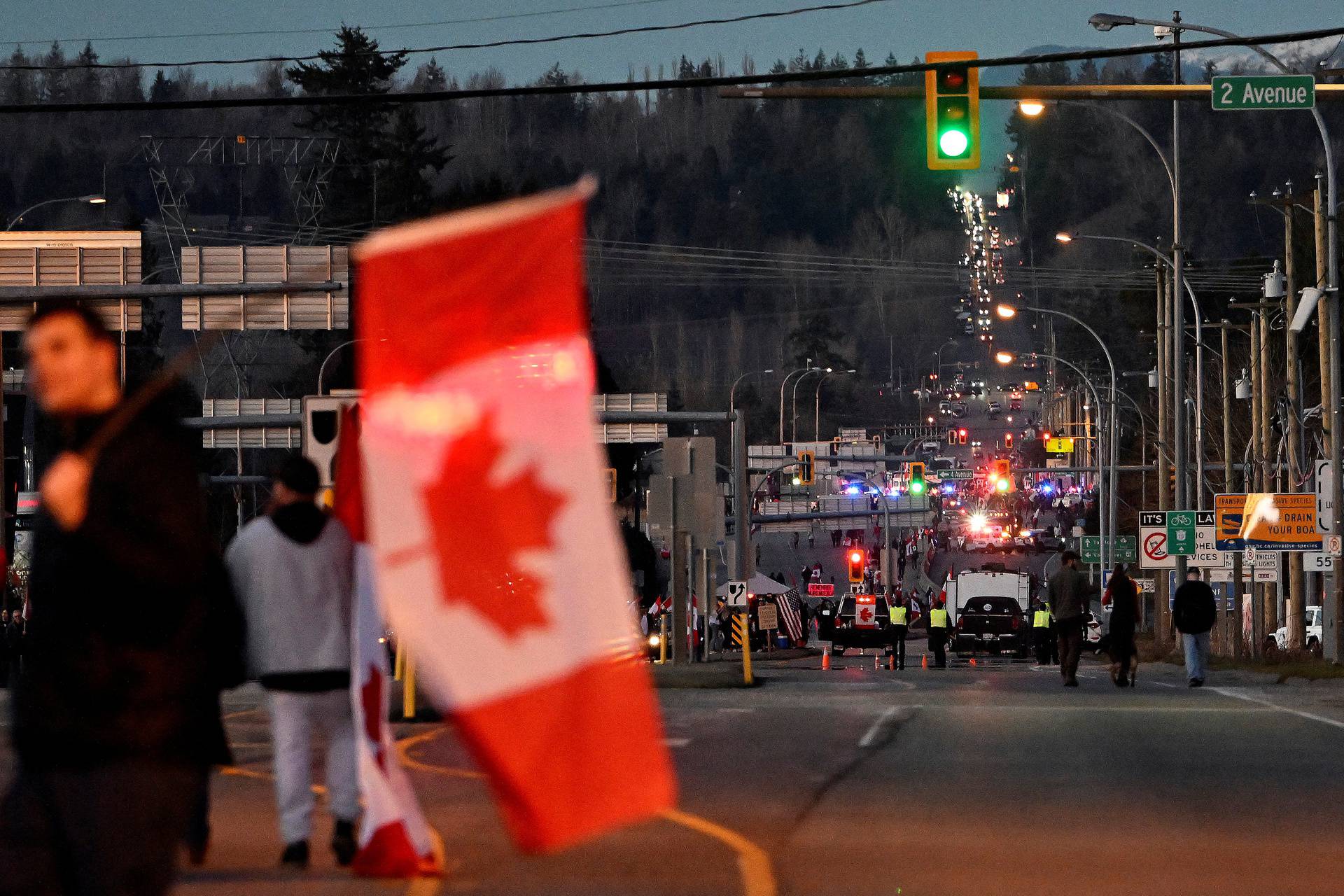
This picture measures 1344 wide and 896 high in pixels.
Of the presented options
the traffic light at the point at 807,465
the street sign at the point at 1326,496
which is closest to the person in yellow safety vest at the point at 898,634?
the street sign at the point at 1326,496

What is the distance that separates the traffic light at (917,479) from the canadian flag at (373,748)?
60053 mm

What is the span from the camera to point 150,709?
200 inches

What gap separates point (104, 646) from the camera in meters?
5.04

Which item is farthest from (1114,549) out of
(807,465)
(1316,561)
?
(1316,561)

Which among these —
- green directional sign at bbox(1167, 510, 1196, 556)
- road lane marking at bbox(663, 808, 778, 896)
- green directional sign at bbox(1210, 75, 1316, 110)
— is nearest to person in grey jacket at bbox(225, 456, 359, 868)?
road lane marking at bbox(663, 808, 778, 896)

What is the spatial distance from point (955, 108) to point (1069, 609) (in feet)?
31.2

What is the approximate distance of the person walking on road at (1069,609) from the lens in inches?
1056

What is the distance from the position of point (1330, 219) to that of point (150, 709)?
97.8 feet

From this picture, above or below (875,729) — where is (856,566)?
below

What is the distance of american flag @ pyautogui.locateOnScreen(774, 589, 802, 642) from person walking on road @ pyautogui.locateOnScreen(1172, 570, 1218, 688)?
101ft

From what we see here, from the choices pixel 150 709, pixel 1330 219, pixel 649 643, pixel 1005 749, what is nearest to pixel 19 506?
pixel 649 643

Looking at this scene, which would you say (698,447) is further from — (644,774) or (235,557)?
(644,774)

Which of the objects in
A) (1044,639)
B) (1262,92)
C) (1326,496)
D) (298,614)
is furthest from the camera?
(1044,639)

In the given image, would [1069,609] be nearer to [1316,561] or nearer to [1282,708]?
[1282,708]
